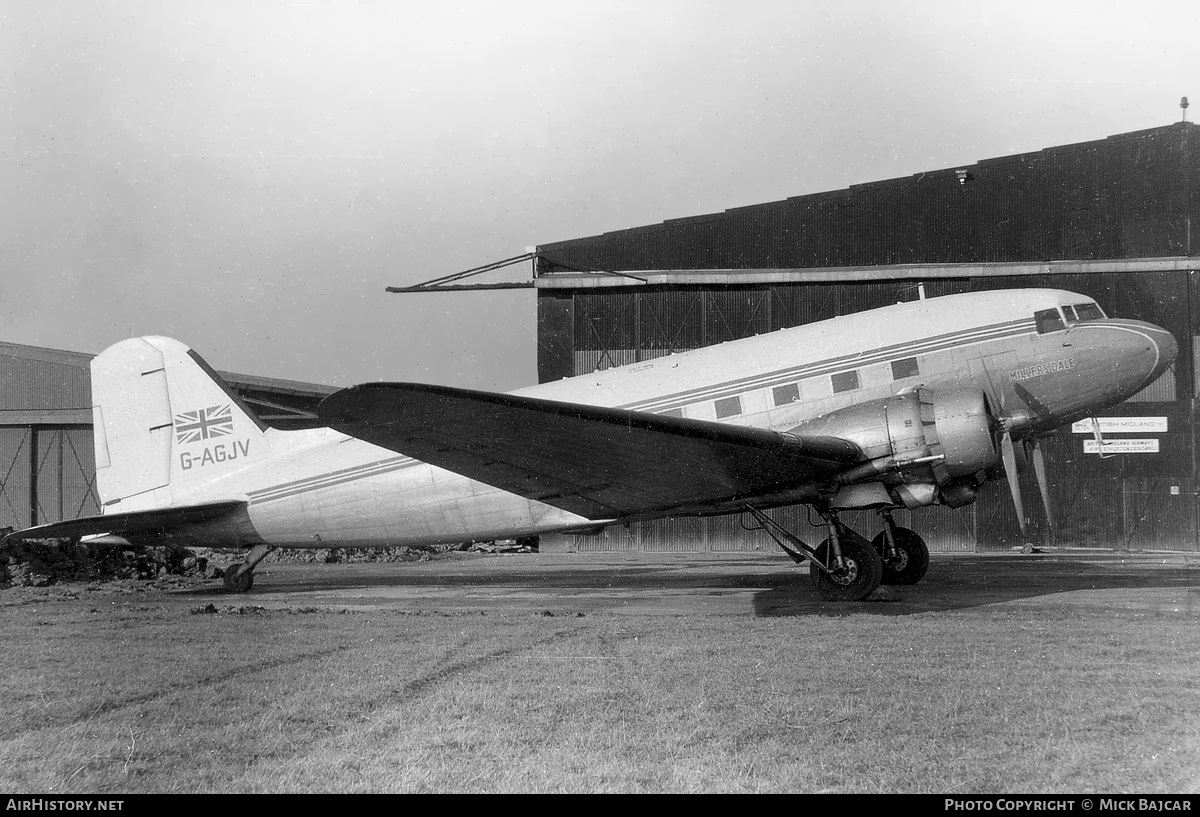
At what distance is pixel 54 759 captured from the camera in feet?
13.6

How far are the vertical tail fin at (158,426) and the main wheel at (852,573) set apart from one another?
775cm

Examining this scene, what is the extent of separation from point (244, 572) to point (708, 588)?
6.47 m

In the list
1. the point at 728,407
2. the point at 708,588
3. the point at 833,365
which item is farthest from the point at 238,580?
the point at 833,365

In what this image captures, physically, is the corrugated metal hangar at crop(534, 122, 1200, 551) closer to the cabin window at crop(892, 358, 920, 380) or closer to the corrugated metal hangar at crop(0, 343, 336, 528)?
the corrugated metal hangar at crop(0, 343, 336, 528)

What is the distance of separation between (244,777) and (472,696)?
166cm

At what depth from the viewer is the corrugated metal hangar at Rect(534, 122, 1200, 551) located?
22.5 m

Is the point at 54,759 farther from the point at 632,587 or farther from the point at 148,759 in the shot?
the point at 632,587

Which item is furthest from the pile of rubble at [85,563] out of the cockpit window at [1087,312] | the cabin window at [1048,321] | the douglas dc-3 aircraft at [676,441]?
the cockpit window at [1087,312]

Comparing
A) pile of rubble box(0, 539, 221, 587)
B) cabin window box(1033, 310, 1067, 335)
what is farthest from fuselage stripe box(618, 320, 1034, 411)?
pile of rubble box(0, 539, 221, 587)

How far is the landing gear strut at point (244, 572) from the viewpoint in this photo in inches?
495

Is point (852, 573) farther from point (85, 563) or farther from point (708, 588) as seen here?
point (85, 563)

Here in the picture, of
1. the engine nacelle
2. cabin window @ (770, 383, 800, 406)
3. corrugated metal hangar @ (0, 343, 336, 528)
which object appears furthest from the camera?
corrugated metal hangar @ (0, 343, 336, 528)

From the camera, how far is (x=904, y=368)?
37.1ft

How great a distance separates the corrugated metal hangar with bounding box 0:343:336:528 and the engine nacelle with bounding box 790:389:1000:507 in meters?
17.8
